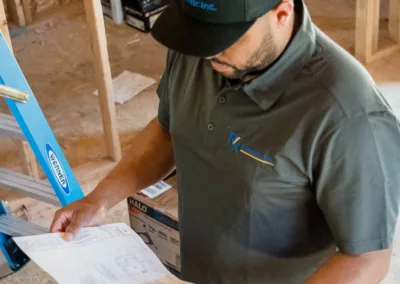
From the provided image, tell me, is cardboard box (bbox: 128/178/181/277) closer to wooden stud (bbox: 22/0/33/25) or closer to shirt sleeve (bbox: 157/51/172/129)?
shirt sleeve (bbox: 157/51/172/129)

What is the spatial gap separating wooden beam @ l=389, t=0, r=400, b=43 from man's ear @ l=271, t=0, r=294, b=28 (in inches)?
94.7

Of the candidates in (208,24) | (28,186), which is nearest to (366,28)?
(28,186)

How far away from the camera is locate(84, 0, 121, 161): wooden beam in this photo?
228 cm

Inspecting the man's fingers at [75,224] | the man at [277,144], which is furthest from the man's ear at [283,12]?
the man's fingers at [75,224]

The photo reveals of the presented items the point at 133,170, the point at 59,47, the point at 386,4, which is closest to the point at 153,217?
the point at 133,170

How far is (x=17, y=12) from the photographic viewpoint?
3.62m

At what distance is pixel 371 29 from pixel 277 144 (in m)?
2.25

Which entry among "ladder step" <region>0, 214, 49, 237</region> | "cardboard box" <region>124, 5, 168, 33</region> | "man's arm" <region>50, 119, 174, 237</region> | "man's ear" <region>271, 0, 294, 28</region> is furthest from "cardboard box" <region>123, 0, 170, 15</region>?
"man's ear" <region>271, 0, 294, 28</region>

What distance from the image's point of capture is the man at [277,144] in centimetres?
94

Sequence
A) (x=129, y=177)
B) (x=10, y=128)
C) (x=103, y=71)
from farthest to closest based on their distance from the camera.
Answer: (x=103, y=71) < (x=10, y=128) < (x=129, y=177)

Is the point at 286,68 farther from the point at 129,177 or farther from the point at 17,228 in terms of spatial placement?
the point at 17,228

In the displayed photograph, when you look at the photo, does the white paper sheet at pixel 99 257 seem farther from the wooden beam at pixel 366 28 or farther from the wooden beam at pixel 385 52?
the wooden beam at pixel 385 52

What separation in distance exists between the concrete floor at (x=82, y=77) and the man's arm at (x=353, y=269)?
1.21m

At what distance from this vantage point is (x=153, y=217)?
6.69 ft
